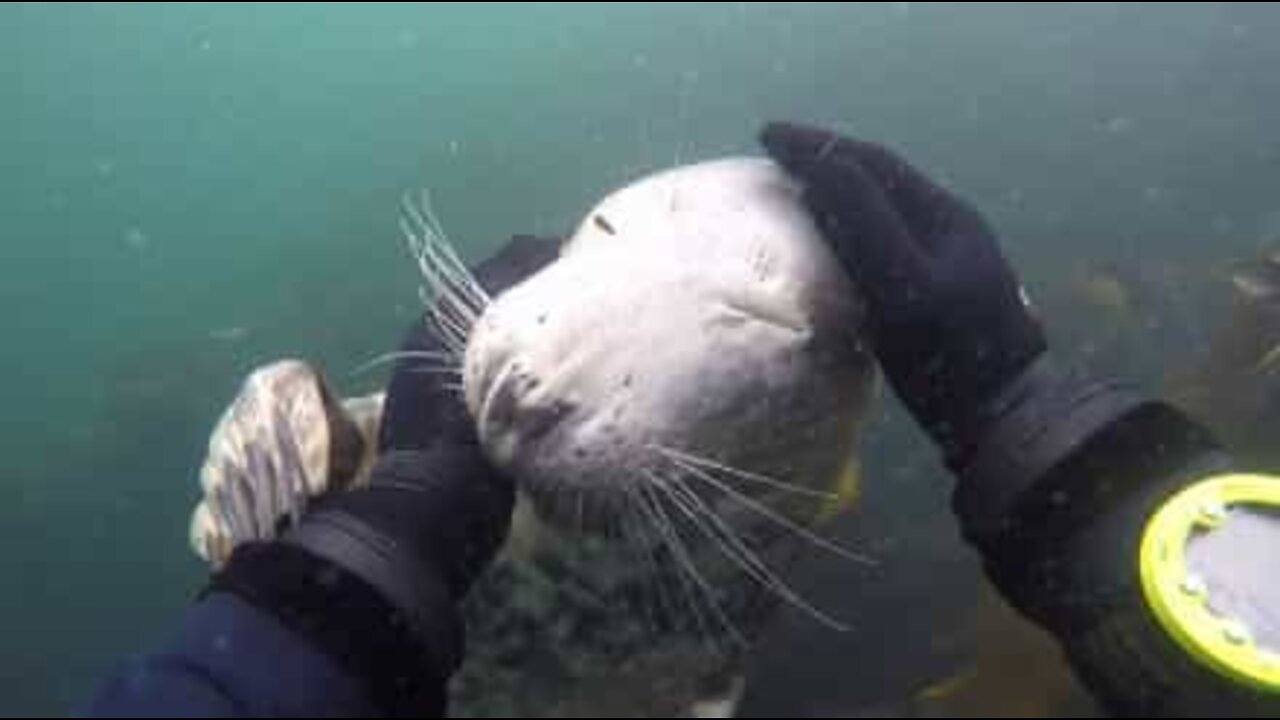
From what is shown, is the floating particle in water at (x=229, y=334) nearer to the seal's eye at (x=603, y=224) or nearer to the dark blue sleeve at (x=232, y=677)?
the seal's eye at (x=603, y=224)

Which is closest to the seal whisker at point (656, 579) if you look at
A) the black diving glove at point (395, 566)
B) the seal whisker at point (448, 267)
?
the black diving glove at point (395, 566)

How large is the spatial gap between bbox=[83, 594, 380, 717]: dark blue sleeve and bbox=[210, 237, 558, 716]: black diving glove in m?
0.04

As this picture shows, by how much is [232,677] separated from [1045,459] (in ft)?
4.43

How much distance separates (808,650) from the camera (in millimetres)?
6492

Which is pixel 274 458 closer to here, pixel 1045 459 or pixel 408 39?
pixel 1045 459

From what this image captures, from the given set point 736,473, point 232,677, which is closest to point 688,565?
point 736,473

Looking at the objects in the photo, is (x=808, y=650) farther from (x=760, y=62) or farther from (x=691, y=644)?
(x=760, y=62)

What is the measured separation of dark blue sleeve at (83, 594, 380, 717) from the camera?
160cm

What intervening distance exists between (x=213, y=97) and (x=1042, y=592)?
57550mm

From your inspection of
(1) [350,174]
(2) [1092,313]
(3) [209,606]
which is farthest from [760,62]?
(3) [209,606]

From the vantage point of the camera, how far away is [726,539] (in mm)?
2961

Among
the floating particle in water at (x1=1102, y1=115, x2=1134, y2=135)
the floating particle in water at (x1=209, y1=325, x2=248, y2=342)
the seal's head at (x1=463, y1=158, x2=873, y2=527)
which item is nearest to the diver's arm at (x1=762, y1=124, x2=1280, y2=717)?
the seal's head at (x1=463, y1=158, x2=873, y2=527)

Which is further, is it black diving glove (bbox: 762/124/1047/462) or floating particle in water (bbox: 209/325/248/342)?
floating particle in water (bbox: 209/325/248/342)

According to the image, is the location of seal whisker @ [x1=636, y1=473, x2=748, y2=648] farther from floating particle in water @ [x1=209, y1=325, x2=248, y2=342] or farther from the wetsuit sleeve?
floating particle in water @ [x1=209, y1=325, x2=248, y2=342]
